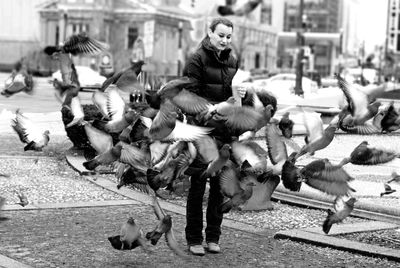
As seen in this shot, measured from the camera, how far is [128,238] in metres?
7.05

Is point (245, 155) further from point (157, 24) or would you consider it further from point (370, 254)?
point (157, 24)

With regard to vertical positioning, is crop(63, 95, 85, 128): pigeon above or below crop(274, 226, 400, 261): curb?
above

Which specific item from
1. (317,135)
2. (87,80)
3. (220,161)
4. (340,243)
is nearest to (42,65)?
(87,80)

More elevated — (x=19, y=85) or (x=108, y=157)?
(x=19, y=85)

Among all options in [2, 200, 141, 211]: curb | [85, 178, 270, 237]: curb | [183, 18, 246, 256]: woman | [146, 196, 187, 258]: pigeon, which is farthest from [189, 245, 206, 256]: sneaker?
[2, 200, 141, 211]: curb

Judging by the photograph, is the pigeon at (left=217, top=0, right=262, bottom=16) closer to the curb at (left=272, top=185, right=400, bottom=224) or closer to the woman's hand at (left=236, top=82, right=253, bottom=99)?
the woman's hand at (left=236, top=82, right=253, bottom=99)

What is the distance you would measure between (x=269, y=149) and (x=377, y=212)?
3.65m

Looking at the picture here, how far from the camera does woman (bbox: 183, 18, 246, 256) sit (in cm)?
759

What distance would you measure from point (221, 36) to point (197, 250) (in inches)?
71.1

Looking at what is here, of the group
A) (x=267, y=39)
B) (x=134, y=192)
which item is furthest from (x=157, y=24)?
(x=134, y=192)

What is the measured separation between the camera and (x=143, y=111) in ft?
21.6

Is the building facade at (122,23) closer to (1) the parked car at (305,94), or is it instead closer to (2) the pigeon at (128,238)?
(1) the parked car at (305,94)

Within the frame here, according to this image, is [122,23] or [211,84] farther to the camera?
[122,23]

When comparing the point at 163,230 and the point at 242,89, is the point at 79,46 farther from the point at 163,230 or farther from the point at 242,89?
the point at 163,230
